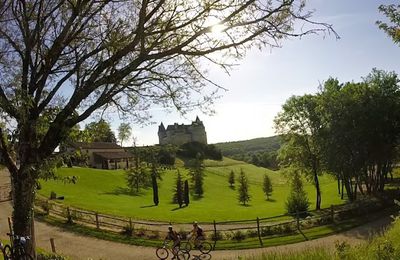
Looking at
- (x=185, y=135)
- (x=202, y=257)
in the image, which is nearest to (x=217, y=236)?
(x=202, y=257)

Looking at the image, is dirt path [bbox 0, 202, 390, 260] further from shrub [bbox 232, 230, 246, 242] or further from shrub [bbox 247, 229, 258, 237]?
shrub [bbox 247, 229, 258, 237]

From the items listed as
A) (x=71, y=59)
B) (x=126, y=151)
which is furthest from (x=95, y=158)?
(x=71, y=59)

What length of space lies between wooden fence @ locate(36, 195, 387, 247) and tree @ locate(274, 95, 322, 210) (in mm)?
12382

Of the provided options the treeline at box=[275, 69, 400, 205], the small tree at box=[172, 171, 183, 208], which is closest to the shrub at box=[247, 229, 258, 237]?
the treeline at box=[275, 69, 400, 205]

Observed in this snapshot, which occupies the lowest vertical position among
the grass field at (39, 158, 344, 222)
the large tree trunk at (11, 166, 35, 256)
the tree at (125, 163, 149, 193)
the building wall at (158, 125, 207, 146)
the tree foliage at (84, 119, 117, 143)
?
the grass field at (39, 158, 344, 222)

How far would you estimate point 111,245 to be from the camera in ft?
92.8

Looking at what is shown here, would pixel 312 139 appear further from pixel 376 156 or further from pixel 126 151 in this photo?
pixel 126 151

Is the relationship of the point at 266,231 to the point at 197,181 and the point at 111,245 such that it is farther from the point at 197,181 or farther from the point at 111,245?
the point at 197,181

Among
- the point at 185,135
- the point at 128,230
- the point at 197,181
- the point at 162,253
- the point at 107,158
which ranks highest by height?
the point at 185,135

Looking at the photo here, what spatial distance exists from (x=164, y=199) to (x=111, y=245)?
38082 millimetres

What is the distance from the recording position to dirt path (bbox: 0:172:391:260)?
25297mm

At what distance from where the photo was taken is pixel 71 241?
29.0 meters

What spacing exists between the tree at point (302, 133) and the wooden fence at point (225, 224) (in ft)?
40.6

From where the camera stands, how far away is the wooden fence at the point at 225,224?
100ft
